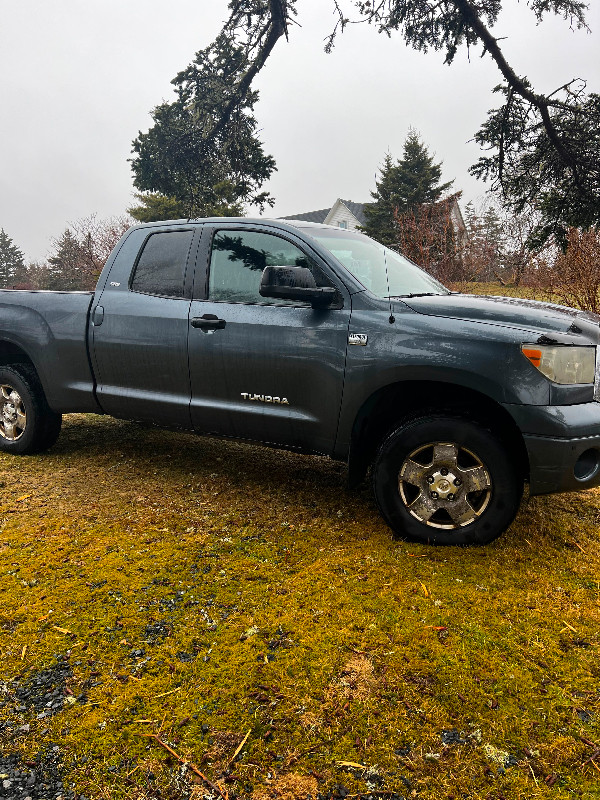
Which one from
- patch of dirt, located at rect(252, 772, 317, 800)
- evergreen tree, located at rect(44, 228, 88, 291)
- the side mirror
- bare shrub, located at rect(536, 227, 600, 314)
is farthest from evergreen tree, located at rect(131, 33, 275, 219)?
evergreen tree, located at rect(44, 228, 88, 291)

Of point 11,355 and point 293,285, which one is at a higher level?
point 293,285

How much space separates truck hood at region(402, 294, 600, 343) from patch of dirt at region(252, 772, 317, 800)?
2254 millimetres

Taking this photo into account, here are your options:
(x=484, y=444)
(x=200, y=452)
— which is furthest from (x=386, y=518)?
(x=200, y=452)

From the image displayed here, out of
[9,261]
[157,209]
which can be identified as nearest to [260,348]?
[157,209]

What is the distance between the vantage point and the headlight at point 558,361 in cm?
276

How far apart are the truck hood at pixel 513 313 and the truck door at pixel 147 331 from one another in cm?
166

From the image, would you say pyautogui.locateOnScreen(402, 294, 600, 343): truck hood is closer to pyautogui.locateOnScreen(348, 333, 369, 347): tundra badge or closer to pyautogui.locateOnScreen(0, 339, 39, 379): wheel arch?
pyautogui.locateOnScreen(348, 333, 369, 347): tundra badge

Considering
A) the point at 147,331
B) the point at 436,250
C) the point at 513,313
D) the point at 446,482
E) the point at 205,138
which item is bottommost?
the point at 446,482

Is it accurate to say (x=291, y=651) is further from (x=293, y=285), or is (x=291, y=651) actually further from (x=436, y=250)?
(x=436, y=250)

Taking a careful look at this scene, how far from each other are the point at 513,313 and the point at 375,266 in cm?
109

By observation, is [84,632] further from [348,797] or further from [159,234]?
[159,234]

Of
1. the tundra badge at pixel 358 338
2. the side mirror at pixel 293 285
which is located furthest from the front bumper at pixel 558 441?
the side mirror at pixel 293 285

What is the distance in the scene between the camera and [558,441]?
2.74 meters

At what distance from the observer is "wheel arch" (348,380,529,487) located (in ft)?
9.78
